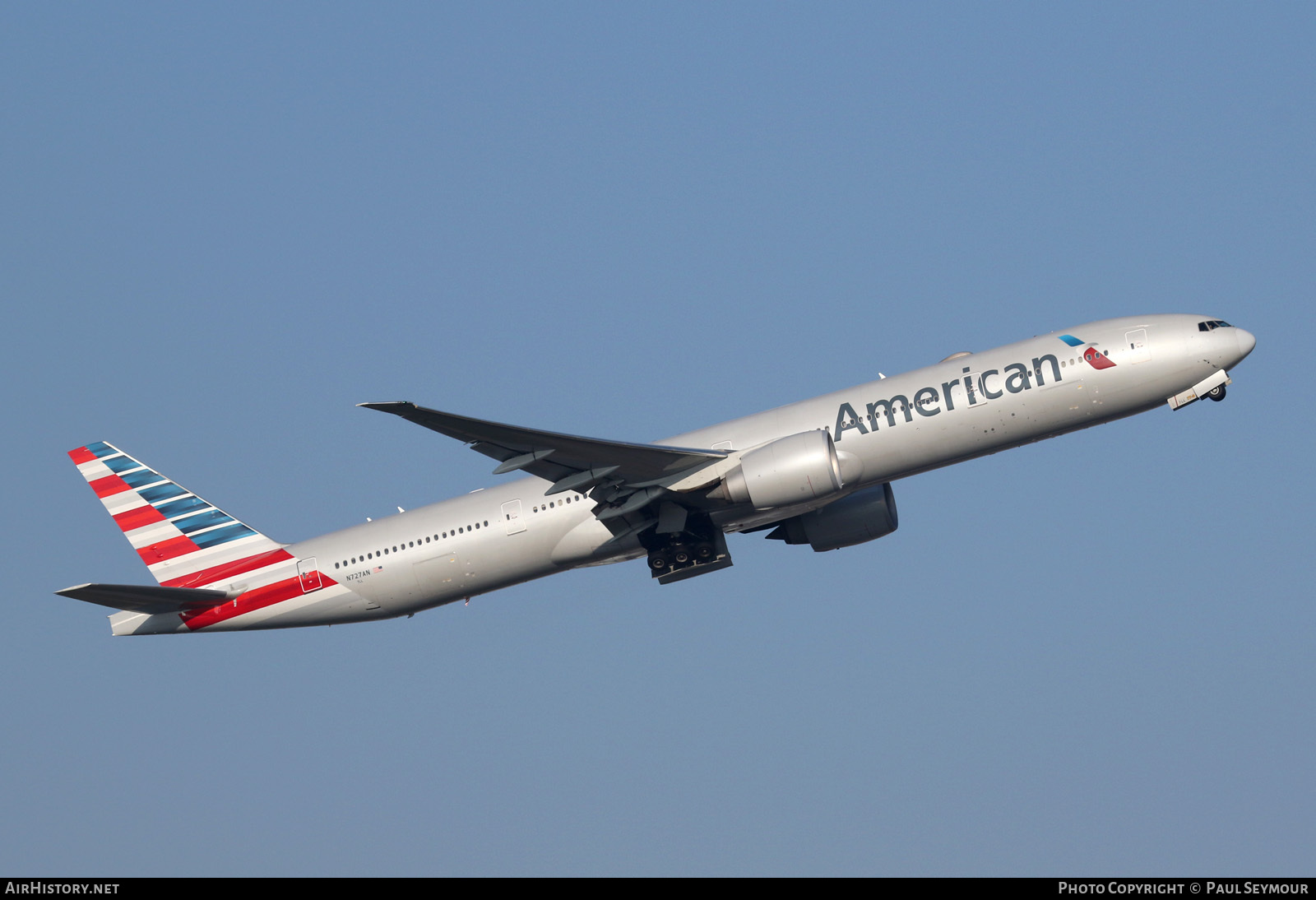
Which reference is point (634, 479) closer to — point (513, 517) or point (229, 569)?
point (513, 517)

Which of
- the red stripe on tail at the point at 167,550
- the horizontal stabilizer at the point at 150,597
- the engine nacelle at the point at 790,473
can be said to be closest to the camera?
the engine nacelle at the point at 790,473

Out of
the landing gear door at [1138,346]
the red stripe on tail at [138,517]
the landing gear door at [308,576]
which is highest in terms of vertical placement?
the red stripe on tail at [138,517]

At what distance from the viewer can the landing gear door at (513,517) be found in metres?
38.9

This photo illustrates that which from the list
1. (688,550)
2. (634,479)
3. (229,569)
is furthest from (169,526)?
(688,550)

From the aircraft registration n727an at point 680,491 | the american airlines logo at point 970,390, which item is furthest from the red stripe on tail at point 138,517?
the american airlines logo at point 970,390

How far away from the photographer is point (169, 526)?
4281 cm

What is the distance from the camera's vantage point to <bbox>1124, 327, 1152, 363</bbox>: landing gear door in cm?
3619

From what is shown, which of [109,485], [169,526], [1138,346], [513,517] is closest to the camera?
[1138,346]

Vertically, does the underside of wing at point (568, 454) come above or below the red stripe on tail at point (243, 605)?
above

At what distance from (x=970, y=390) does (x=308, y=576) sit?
20.2 meters

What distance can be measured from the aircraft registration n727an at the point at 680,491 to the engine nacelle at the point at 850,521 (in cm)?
5

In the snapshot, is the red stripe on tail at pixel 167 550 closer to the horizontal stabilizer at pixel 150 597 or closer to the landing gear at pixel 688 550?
the horizontal stabilizer at pixel 150 597

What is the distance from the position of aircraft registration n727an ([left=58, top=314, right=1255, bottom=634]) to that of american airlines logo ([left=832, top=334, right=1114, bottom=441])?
44mm
